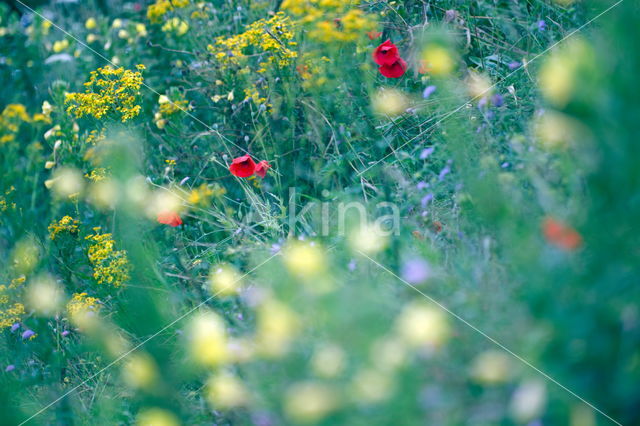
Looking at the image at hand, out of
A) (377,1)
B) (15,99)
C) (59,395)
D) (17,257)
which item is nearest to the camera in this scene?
(59,395)

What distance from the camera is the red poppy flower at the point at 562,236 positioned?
0.96 m

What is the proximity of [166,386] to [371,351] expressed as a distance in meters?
0.40

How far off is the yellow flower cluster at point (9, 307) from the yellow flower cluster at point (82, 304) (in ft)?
0.70

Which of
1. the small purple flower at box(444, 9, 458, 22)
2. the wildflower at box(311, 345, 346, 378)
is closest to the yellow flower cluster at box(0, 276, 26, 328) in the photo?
the wildflower at box(311, 345, 346, 378)

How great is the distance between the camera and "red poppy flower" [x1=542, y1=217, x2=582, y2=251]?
0.96 meters

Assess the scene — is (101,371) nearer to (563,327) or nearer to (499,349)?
(499,349)

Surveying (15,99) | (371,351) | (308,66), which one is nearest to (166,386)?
(371,351)

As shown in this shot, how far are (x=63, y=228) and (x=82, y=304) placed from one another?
40cm

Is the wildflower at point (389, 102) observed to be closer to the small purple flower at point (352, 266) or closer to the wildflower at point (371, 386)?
the small purple flower at point (352, 266)

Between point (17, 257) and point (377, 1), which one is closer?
point (17, 257)

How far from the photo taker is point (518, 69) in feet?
6.26

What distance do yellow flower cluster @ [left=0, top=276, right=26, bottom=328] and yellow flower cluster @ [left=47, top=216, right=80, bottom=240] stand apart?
0.61 ft

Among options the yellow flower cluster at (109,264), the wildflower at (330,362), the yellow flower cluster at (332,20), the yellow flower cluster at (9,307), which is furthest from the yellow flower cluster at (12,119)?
the wildflower at (330,362)

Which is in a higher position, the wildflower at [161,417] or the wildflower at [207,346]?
the wildflower at [207,346]
